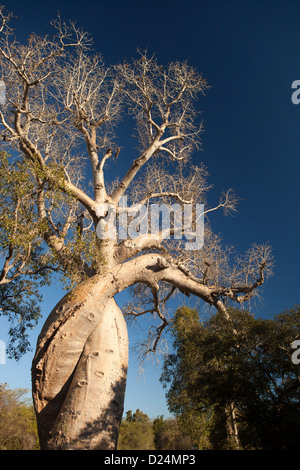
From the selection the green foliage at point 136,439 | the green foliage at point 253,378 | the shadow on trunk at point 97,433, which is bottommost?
the green foliage at point 136,439

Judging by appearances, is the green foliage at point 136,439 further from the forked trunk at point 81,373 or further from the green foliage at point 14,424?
the green foliage at point 14,424

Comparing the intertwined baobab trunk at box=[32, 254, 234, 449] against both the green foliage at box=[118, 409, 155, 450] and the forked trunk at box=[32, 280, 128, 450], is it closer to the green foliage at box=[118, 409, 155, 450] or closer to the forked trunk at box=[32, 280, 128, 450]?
the forked trunk at box=[32, 280, 128, 450]

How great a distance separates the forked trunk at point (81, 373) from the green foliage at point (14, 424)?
808cm

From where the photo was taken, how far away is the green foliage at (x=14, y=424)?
508 inches

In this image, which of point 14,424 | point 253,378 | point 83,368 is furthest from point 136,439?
point 14,424

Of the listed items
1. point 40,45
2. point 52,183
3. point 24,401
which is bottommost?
point 24,401

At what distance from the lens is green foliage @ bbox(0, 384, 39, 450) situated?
12898 millimetres

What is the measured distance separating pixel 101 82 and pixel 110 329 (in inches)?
295

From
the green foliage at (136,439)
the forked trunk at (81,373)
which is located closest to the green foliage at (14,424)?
the green foliage at (136,439)

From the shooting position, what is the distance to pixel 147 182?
9.66 m
